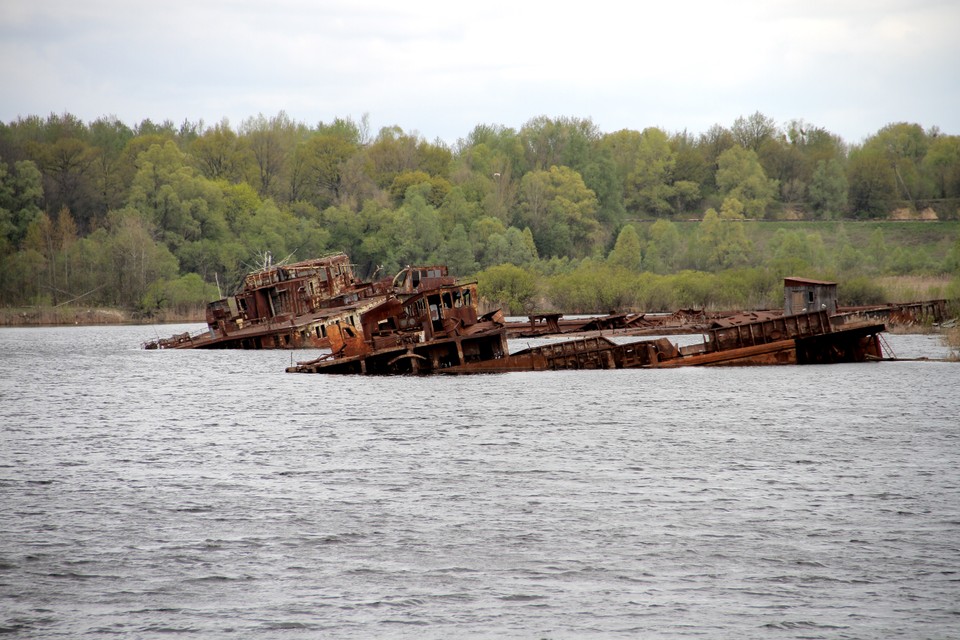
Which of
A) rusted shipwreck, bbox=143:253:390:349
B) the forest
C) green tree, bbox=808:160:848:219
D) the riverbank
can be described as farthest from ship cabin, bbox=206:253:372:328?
green tree, bbox=808:160:848:219

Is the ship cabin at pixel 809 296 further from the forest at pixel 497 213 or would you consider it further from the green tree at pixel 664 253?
the green tree at pixel 664 253

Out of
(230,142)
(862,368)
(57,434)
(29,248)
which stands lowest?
(862,368)

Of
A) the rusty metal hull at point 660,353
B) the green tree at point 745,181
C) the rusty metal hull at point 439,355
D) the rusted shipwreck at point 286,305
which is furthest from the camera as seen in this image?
the green tree at point 745,181

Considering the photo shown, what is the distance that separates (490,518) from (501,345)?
3350 cm

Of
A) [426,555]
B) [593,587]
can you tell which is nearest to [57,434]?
[426,555]

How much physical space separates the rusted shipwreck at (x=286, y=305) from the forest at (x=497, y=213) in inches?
648

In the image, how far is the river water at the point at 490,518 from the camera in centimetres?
1859

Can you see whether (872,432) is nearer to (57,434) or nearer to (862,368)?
(862,368)

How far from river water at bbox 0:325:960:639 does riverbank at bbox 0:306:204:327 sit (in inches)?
3175

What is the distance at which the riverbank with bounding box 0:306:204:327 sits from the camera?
125 m

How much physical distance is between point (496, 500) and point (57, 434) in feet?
67.8

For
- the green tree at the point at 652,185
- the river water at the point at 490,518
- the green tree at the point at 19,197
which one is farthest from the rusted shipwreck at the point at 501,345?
the green tree at the point at 652,185

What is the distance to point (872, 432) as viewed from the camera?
3741 cm

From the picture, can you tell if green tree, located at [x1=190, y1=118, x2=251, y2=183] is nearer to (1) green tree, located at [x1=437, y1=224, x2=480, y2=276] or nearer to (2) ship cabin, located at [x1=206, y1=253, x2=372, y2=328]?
(1) green tree, located at [x1=437, y1=224, x2=480, y2=276]
